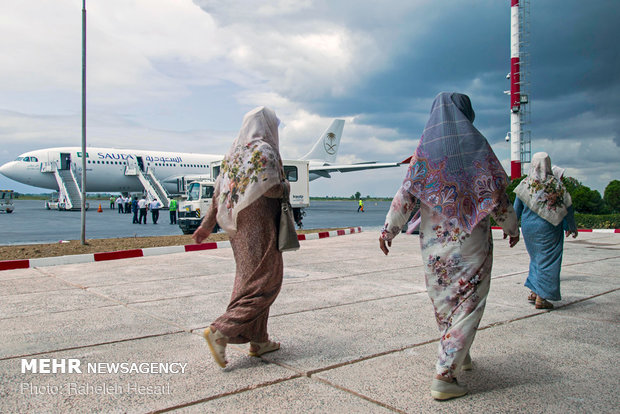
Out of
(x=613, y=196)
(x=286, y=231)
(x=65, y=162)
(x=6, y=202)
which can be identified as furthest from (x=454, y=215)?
(x=6, y=202)

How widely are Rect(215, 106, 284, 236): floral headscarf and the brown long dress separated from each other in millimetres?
65

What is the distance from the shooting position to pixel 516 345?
11.8 feet

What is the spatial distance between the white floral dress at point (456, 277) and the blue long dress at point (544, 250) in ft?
7.65

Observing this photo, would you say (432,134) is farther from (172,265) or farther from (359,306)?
(172,265)

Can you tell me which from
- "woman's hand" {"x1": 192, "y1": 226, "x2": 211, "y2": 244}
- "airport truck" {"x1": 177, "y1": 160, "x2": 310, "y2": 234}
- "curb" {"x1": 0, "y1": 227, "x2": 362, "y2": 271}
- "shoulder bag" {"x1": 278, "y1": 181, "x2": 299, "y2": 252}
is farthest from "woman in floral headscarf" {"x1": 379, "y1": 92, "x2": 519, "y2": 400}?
"airport truck" {"x1": 177, "y1": 160, "x2": 310, "y2": 234}

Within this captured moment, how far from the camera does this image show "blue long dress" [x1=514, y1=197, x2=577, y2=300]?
479 cm

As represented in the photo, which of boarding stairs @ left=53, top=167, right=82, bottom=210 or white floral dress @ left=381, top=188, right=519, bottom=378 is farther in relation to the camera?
boarding stairs @ left=53, top=167, right=82, bottom=210

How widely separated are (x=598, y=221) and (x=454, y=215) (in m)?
16.8

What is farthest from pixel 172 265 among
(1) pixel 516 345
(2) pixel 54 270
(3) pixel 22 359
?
(1) pixel 516 345

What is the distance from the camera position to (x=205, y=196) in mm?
16938

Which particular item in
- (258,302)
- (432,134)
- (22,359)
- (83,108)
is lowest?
(22,359)

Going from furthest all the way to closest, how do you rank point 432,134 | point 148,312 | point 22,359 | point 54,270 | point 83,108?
point 83,108
point 54,270
point 148,312
point 22,359
point 432,134

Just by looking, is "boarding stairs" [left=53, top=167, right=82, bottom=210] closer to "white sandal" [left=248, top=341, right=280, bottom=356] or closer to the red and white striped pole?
the red and white striped pole

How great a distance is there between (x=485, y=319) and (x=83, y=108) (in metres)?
10.3
